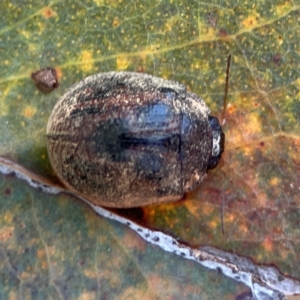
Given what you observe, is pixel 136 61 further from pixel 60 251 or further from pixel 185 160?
pixel 60 251

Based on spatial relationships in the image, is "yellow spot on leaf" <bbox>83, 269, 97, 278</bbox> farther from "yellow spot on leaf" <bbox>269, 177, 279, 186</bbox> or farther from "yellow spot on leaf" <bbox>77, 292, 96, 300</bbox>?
"yellow spot on leaf" <bbox>269, 177, 279, 186</bbox>

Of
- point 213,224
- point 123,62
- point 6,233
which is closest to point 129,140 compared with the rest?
point 123,62

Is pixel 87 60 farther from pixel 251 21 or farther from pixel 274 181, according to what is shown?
pixel 274 181

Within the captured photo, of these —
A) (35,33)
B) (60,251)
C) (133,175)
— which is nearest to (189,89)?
(133,175)

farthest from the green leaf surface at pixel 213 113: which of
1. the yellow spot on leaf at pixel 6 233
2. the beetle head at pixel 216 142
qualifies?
the beetle head at pixel 216 142

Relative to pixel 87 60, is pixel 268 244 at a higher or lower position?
lower

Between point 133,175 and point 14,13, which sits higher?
point 14,13
